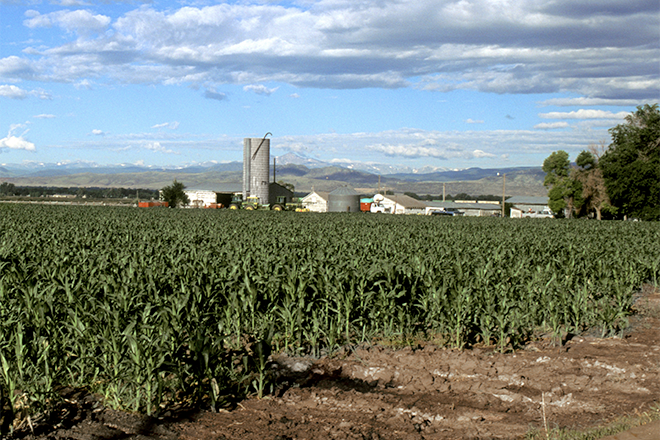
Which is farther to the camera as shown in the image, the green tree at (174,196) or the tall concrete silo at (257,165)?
the green tree at (174,196)

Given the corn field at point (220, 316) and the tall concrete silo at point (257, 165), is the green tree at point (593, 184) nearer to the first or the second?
the tall concrete silo at point (257, 165)

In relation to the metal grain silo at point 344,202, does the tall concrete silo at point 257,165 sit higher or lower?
higher

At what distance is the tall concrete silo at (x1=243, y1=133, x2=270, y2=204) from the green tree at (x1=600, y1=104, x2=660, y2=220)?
48.5 metres

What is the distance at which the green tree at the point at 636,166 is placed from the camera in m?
66.7

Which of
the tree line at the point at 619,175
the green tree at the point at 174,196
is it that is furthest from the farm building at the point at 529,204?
the green tree at the point at 174,196

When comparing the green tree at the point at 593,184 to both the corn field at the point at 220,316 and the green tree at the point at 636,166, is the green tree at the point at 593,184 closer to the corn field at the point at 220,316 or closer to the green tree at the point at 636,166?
the green tree at the point at 636,166

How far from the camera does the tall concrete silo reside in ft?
290

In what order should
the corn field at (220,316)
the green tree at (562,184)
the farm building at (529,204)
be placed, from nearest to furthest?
1. the corn field at (220,316)
2. the green tree at (562,184)
3. the farm building at (529,204)

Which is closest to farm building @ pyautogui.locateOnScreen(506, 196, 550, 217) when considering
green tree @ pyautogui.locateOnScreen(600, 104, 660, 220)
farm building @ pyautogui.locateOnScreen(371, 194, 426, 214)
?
farm building @ pyautogui.locateOnScreen(371, 194, 426, 214)

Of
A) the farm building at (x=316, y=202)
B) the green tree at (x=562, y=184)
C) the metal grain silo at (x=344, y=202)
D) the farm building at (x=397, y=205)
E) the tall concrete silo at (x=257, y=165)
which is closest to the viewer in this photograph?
the metal grain silo at (x=344, y=202)

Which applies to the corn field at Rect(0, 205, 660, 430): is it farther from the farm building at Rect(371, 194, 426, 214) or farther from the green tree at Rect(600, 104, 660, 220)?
the farm building at Rect(371, 194, 426, 214)

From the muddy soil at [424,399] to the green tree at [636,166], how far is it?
66.5 meters

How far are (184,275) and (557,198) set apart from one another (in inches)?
3343

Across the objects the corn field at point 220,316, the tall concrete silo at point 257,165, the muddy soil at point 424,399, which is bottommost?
the muddy soil at point 424,399
